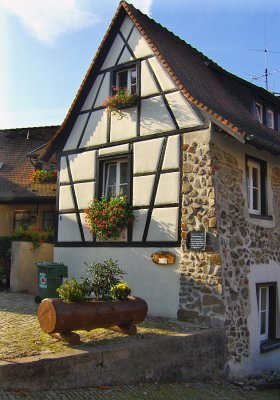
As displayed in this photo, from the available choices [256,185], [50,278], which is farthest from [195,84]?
[50,278]

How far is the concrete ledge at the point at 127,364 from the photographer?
5297 millimetres

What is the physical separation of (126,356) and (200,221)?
3.32 meters

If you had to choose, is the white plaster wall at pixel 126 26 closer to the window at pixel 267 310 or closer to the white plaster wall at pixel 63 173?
the white plaster wall at pixel 63 173

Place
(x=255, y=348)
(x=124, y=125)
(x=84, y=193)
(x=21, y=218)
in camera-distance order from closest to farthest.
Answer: (x=255, y=348)
(x=124, y=125)
(x=84, y=193)
(x=21, y=218)

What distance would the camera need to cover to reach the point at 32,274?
1269 cm

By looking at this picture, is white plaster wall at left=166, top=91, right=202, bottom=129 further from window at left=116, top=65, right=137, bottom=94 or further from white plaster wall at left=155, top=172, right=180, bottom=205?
window at left=116, top=65, right=137, bottom=94

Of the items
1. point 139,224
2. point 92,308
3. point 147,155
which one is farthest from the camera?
point 147,155

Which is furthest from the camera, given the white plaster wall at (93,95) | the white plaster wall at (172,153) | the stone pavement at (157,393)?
the white plaster wall at (93,95)

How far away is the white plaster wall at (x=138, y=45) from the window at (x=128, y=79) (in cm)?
36

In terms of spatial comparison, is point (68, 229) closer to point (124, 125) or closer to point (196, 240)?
point (124, 125)

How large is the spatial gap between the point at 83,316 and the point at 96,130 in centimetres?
578

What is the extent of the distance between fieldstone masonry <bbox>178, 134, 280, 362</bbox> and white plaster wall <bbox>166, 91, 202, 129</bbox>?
50 centimetres

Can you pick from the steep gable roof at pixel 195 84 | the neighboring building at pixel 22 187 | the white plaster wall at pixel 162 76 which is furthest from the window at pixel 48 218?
the white plaster wall at pixel 162 76

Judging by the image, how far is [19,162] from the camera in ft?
62.0
